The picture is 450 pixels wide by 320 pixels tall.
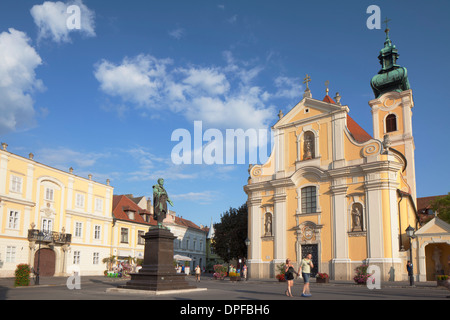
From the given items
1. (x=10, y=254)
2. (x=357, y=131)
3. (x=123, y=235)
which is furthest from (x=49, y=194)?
(x=357, y=131)

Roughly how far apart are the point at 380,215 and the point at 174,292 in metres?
18.1

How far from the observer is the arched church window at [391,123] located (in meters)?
46.4

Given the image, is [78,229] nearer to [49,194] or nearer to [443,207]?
[49,194]

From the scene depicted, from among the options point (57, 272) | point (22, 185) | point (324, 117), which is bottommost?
point (57, 272)

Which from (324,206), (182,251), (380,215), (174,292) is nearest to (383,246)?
(380,215)

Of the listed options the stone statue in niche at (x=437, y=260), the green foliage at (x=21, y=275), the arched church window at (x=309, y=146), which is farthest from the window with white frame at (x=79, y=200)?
the stone statue in niche at (x=437, y=260)

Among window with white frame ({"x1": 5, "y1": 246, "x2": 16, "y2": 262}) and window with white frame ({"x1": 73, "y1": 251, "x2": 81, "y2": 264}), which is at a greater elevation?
window with white frame ({"x1": 5, "y1": 246, "x2": 16, "y2": 262})

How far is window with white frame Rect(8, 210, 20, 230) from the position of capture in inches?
1275

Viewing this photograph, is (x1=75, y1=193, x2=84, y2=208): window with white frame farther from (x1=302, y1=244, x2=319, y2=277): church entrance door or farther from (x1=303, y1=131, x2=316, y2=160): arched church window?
(x1=303, y1=131, x2=316, y2=160): arched church window

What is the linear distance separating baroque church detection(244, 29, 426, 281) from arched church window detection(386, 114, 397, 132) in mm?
10134

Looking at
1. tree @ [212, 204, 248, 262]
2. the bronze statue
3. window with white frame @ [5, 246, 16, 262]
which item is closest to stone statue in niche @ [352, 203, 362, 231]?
tree @ [212, 204, 248, 262]

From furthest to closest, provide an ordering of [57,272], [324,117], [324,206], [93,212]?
[93,212], [57,272], [324,117], [324,206]
